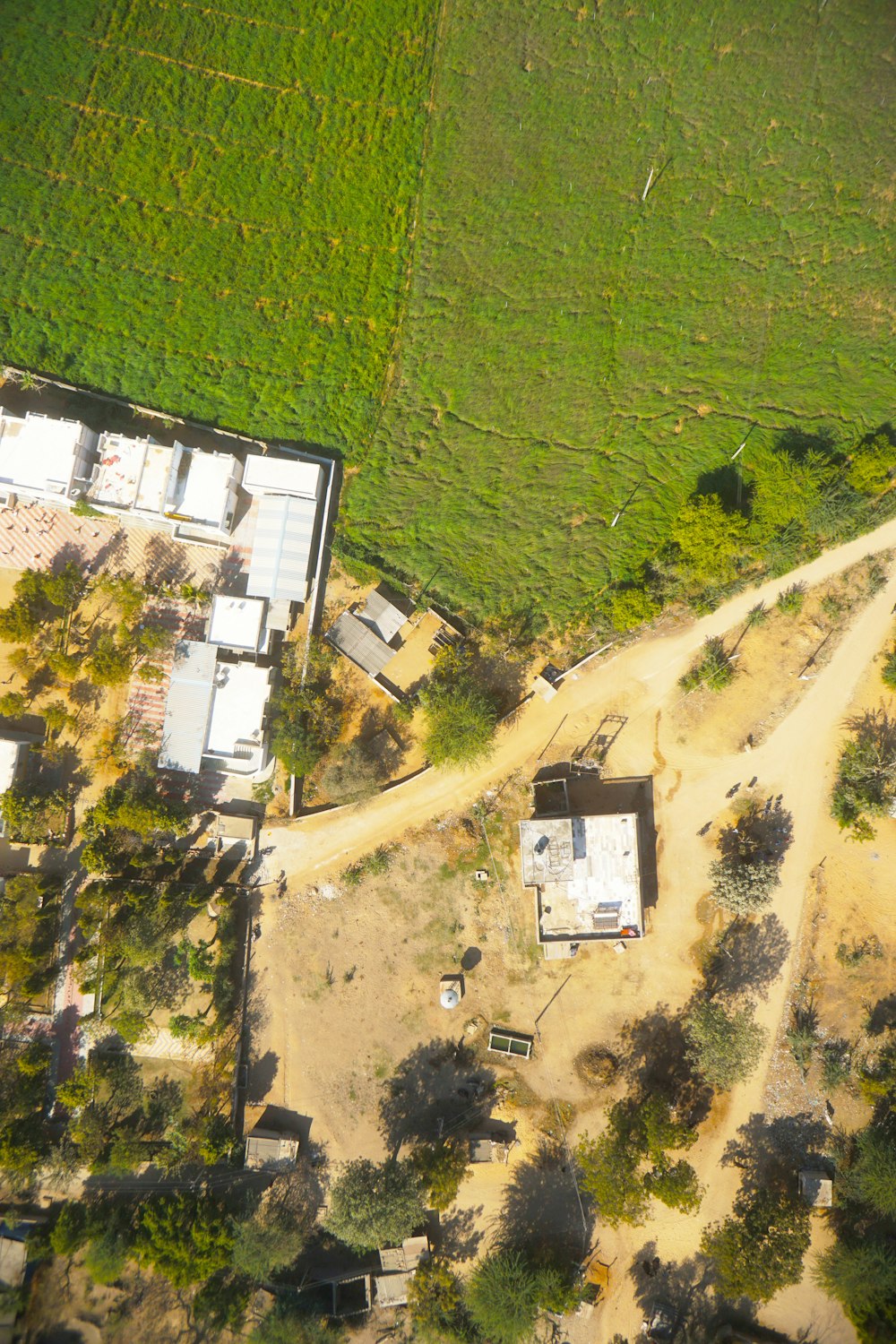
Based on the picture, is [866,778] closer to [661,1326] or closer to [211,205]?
[661,1326]

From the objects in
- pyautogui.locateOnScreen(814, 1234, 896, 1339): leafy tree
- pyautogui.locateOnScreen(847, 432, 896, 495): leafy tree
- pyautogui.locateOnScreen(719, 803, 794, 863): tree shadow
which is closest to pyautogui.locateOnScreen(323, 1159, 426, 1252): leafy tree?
pyautogui.locateOnScreen(814, 1234, 896, 1339): leafy tree

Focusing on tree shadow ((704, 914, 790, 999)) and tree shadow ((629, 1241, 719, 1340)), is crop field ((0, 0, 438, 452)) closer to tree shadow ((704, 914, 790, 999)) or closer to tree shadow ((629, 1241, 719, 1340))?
tree shadow ((704, 914, 790, 999))

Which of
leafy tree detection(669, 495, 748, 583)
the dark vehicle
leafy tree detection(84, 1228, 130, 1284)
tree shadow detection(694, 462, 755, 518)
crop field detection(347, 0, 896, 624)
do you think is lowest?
the dark vehicle

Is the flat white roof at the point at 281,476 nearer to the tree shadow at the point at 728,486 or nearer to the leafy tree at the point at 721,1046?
the tree shadow at the point at 728,486

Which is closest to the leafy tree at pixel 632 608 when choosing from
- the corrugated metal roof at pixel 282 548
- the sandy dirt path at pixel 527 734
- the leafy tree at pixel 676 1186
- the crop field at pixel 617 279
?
the sandy dirt path at pixel 527 734

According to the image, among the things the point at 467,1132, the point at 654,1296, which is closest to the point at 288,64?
the point at 467,1132
